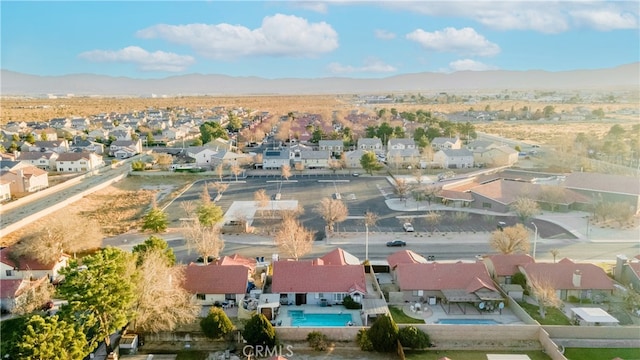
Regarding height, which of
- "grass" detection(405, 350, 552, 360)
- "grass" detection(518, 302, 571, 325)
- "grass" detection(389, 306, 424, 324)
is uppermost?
"grass" detection(518, 302, 571, 325)

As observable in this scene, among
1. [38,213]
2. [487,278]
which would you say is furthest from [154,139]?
[487,278]

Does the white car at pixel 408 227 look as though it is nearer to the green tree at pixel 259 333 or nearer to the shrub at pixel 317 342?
the shrub at pixel 317 342

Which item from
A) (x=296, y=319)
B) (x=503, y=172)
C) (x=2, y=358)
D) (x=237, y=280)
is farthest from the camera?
(x=503, y=172)

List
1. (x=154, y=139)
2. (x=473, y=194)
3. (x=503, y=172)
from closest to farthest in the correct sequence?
(x=473, y=194) < (x=503, y=172) < (x=154, y=139)

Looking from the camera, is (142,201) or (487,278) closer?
(487,278)

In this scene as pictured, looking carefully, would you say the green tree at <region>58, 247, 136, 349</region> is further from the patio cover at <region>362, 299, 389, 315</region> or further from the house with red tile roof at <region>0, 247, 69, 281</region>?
the patio cover at <region>362, 299, 389, 315</region>

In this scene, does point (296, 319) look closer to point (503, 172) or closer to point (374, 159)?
point (374, 159)

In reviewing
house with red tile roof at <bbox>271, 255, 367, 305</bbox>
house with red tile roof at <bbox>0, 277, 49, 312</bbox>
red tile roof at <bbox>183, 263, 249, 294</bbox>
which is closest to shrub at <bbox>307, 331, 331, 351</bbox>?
house with red tile roof at <bbox>271, 255, 367, 305</bbox>
